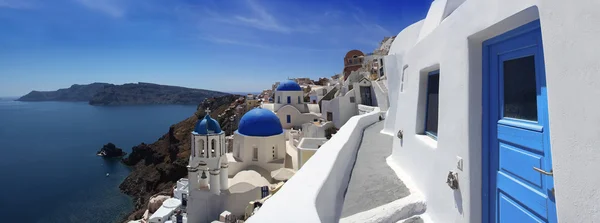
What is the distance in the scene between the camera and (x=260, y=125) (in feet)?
56.9

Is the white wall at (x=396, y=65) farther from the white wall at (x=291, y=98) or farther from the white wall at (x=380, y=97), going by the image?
the white wall at (x=291, y=98)

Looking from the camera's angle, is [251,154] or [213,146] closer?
[213,146]

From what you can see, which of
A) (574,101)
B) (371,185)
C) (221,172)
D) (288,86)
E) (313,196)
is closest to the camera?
(574,101)

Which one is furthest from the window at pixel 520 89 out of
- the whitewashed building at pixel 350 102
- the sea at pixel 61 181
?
the sea at pixel 61 181

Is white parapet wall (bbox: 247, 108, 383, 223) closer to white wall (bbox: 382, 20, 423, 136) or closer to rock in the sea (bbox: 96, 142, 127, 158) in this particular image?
white wall (bbox: 382, 20, 423, 136)

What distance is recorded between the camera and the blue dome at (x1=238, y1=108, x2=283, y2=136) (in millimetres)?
17219

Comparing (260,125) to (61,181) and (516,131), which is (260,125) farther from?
(61,181)

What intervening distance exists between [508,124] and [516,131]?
0.31 feet

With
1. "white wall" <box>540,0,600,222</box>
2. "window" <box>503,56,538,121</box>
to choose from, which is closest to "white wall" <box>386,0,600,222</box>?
"white wall" <box>540,0,600,222</box>

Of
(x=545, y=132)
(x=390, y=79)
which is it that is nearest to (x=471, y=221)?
(x=545, y=132)

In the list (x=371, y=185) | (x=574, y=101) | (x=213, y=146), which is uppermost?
(x=574, y=101)

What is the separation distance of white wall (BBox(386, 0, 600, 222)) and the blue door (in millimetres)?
65

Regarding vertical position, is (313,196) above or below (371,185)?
above

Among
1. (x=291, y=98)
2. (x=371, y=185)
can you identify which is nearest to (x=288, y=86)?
(x=291, y=98)
